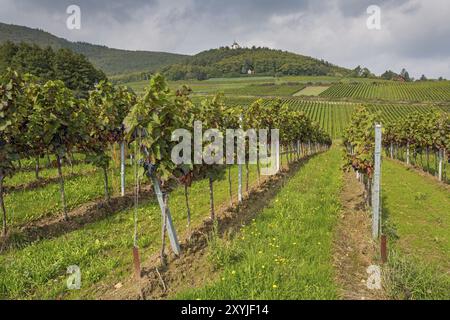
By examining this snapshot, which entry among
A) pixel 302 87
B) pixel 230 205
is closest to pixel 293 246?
pixel 230 205

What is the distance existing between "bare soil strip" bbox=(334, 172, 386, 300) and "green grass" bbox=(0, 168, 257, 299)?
180 inches

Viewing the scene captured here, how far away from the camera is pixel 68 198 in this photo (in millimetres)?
13633

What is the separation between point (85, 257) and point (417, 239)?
10.2 m

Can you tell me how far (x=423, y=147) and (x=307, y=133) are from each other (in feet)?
34.2

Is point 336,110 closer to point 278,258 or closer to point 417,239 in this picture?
point 417,239

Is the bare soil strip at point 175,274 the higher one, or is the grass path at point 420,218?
the bare soil strip at point 175,274

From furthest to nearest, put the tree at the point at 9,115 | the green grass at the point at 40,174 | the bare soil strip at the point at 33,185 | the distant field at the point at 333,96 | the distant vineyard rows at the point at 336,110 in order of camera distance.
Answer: the distant field at the point at 333,96 < the distant vineyard rows at the point at 336,110 < the green grass at the point at 40,174 < the bare soil strip at the point at 33,185 < the tree at the point at 9,115

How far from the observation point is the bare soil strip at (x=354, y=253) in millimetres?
6711

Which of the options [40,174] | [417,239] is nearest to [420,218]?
[417,239]

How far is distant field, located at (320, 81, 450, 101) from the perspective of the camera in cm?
10462

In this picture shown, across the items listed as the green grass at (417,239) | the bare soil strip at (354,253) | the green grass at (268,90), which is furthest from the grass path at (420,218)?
the green grass at (268,90)

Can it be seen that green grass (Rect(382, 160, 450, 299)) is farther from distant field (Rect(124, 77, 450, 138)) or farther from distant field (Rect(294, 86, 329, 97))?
distant field (Rect(294, 86, 329, 97))

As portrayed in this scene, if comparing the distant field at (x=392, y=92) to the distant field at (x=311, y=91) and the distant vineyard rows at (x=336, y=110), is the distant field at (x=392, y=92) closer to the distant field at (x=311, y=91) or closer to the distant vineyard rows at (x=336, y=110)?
the distant field at (x=311, y=91)

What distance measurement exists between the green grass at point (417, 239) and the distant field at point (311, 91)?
97275mm
